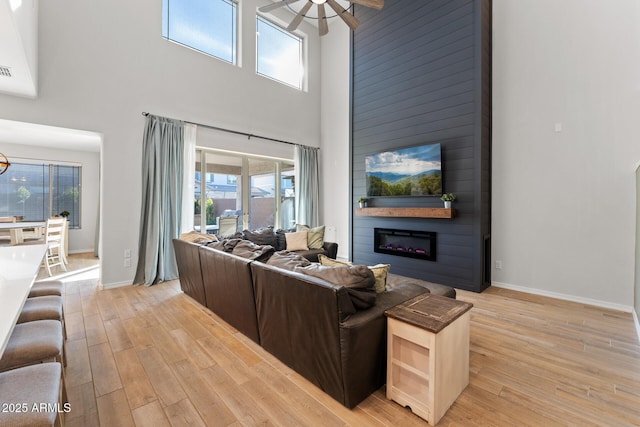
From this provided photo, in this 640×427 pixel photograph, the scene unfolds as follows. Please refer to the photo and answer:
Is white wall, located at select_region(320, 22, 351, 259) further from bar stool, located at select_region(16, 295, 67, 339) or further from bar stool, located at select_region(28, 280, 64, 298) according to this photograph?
bar stool, located at select_region(16, 295, 67, 339)

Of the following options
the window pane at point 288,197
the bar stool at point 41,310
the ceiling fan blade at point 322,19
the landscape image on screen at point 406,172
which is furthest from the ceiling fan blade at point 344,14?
the bar stool at point 41,310

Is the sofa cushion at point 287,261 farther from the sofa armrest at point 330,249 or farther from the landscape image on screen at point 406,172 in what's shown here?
the landscape image on screen at point 406,172

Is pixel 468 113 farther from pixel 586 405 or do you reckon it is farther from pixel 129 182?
pixel 129 182

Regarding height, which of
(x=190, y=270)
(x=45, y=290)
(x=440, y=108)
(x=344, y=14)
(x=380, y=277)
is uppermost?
(x=344, y=14)

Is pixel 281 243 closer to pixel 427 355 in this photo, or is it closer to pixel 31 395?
pixel 427 355

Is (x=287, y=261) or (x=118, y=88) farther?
(x=118, y=88)

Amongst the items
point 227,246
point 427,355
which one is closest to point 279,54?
point 227,246

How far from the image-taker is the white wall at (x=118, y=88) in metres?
3.58

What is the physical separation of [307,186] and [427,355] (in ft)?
16.7

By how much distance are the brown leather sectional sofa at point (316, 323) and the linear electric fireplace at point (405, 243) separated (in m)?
1.99

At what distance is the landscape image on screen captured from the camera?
14.1 feet

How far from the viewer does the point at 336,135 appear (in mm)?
6465

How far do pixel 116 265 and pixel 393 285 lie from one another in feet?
12.9

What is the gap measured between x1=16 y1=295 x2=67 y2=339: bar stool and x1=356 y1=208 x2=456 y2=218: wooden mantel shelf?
Result: 4141 millimetres
